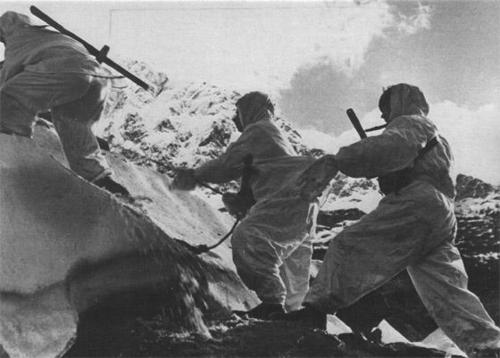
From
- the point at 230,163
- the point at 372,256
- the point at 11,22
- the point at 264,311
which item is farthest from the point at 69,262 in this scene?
the point at 11,22

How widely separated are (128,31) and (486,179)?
299 cm

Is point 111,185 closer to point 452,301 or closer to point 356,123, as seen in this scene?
point 356,123

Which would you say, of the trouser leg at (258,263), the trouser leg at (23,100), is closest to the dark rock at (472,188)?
the trouser leg at (258,263)

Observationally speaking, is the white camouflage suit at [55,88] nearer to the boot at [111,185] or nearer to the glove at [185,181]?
the boot at [111,185]

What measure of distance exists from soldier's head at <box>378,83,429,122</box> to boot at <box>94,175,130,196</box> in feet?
6.82

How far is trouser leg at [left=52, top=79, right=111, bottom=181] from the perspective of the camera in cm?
548

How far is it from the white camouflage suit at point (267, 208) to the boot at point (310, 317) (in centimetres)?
30

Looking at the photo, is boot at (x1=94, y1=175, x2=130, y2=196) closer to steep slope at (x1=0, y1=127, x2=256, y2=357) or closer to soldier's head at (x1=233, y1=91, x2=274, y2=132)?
steep slope at (x1=0, y1=127, x2=256, y2=357)

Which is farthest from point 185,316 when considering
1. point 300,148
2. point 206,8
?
point 206,8

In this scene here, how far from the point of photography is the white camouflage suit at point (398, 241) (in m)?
4.27

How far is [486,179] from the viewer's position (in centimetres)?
588

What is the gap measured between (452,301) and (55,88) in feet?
9.58

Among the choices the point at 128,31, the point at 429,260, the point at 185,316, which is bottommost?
the point at 185,316

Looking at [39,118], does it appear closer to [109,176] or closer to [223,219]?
[109,176]
